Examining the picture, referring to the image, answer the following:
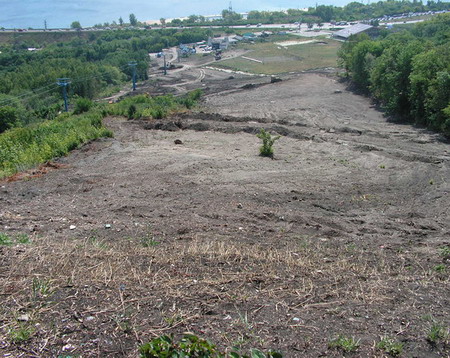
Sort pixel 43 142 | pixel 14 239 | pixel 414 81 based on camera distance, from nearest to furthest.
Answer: pixel 14 239 → pixel 43 142 → pixel 414 81

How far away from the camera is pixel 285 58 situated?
62156 mm

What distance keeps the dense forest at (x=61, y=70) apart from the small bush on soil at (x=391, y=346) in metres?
36.3

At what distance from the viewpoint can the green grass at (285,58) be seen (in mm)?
53100

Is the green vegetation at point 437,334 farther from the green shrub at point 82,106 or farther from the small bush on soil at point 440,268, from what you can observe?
the green shrub at point 82,106

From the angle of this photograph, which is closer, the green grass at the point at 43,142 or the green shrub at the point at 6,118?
the green grass at the point at 43,142

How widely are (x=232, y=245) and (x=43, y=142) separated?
12770 millimetres

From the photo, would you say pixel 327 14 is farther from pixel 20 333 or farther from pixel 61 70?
pixel 20 333

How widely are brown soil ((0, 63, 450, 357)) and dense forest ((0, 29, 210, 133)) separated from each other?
82.8 ft

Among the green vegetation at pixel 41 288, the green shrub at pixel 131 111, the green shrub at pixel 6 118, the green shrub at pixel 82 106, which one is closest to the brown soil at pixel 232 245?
the green vegetation at pixel 41 288

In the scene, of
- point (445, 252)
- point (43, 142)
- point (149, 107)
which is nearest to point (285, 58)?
point (149, 107)

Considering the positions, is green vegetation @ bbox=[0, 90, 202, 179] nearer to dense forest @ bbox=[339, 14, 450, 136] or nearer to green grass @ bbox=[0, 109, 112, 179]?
green grass @ bbox=[0, 109, 112, 179]

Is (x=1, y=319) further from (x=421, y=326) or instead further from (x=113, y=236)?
(x=421, y=326)

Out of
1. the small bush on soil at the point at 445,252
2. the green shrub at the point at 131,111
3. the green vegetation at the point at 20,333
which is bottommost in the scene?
the green shrub at the point at 131,111

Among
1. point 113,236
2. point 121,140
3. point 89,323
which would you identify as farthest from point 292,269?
point 121,140
